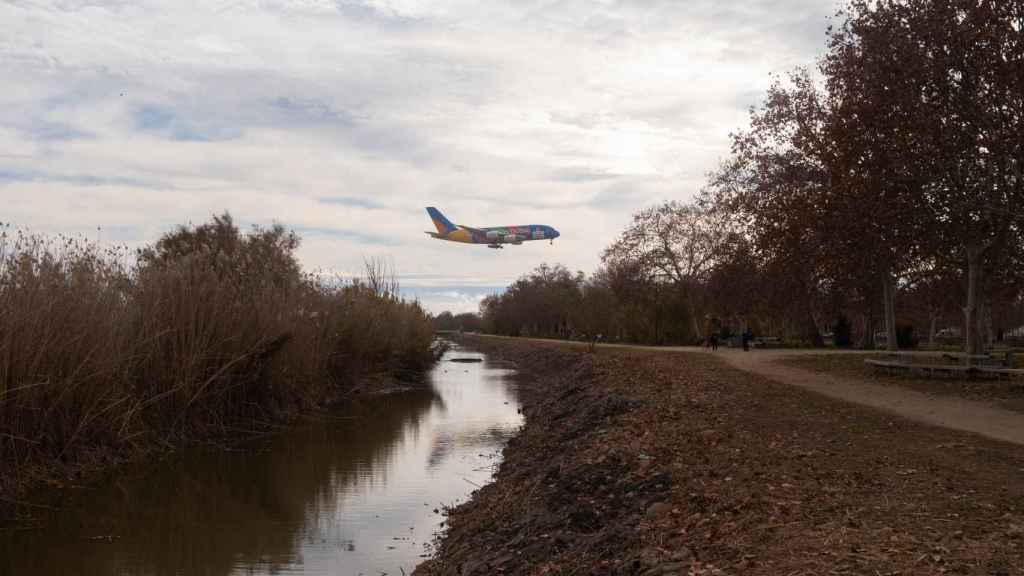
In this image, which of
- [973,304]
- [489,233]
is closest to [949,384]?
[973,304]

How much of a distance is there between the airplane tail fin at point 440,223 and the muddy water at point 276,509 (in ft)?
250

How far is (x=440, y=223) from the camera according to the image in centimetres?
9762

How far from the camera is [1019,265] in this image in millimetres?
25594

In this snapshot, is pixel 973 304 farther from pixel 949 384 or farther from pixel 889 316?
pixel 889 316

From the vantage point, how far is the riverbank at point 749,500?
6000mm

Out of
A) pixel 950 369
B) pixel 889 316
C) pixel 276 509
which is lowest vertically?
pixel 276 509

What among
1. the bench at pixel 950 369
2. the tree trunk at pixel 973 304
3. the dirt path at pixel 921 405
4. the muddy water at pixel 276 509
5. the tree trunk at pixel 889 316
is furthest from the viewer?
the tree trunk at pixel 889 316

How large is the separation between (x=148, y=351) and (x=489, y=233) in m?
72.4

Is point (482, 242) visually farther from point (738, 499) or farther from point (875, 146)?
point (738, 499)

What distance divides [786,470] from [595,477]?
218 centimetres

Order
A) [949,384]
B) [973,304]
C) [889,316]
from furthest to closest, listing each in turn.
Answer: [889,316] < [973,304] < [949,384]

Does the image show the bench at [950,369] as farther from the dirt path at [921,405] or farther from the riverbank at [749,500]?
the riverbank at [749,500]

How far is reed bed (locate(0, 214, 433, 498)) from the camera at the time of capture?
1263 cm

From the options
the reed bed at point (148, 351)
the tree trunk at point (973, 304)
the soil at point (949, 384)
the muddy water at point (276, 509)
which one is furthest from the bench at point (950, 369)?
the reed bed at point (148, 351)
